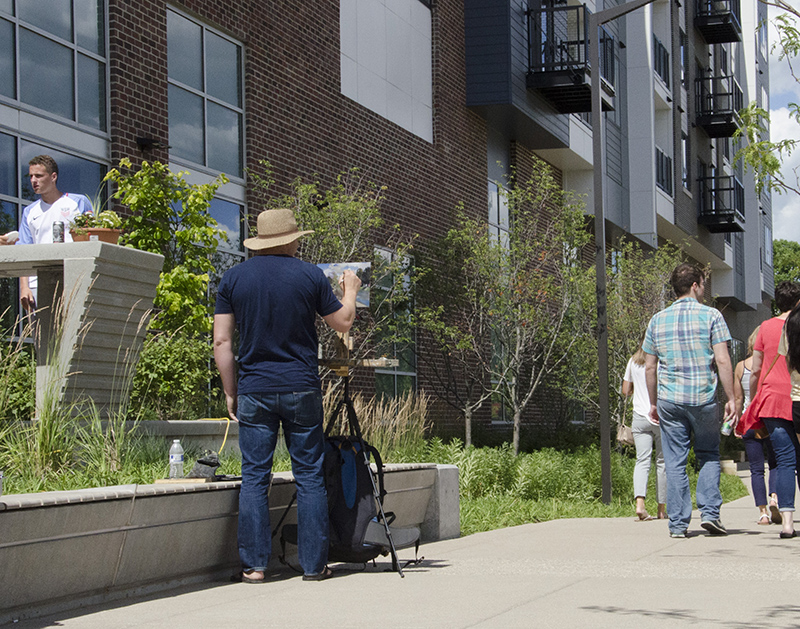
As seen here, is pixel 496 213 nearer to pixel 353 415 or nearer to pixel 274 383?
pixel 353 415

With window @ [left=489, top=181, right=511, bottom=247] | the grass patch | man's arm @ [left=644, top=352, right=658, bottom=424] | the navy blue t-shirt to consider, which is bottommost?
the grass patch

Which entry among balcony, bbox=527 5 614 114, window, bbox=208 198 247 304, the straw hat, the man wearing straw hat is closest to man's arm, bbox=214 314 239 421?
the man wearing straw hat

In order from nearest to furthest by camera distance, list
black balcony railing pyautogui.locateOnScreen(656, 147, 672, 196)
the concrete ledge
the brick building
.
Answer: the concrete ledge
the brick building
black balcony railing pyautogui.locateOnScreen(656, 147, 672, 196)

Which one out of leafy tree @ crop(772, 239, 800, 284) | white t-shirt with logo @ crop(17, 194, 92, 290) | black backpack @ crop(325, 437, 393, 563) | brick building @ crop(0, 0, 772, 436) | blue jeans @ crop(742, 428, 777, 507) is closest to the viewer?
black backpack @ crop(325, 437, 393, 563)

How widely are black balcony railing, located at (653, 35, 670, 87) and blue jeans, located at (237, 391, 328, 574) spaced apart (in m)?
26.8

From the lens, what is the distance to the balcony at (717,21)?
35781 millimetres

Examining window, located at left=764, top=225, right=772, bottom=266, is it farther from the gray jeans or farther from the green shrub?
the green shrub

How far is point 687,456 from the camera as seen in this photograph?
29.4 ft

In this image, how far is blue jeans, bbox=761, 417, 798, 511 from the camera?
29.6ft

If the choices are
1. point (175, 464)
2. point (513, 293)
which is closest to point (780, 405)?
point (175, 464)

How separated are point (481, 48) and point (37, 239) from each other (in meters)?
13.4

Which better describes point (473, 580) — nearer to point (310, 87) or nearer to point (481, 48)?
point (310, 87)

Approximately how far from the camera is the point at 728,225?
36.0 metres

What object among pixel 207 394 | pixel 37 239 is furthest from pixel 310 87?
pixel 37 239
